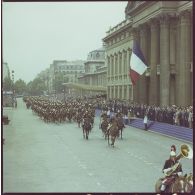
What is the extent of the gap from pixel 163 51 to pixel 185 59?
283cm

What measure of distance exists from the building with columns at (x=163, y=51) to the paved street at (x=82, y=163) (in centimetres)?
629

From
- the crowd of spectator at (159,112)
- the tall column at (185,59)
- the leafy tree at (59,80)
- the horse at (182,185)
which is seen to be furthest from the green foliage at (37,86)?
the horse at (182,185)

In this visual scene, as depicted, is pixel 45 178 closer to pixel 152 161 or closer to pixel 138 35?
pixel 152 161

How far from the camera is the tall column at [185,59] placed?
1510 inches

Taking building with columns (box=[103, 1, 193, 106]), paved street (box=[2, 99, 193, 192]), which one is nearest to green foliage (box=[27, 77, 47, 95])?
Result: building with columns (box=[103, 1, 193, 106])

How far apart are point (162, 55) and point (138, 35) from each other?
32.1 feet

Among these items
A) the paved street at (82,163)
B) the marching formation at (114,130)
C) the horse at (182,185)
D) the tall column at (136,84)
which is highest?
the tall column at (136,84)

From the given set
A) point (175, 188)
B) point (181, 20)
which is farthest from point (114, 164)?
point (181, 20)

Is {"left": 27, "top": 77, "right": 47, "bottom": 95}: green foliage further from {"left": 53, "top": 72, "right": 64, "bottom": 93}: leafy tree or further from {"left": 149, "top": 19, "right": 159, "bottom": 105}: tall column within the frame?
{"left": 149, "top": 19, "right": 159, "bottom": 105}: tall column

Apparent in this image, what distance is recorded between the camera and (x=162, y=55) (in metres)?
40.7

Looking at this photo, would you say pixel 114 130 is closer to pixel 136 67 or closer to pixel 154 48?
pixel 136 67

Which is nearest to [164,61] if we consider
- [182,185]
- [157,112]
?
[157,112]

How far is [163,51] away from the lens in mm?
40750

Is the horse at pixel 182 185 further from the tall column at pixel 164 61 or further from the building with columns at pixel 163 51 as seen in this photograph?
the tall column at pixel 164 61
